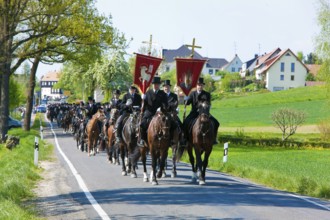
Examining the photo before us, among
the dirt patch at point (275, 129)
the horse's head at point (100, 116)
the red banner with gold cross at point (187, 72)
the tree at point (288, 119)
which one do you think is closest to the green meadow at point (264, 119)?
the tree at point (288, 119)

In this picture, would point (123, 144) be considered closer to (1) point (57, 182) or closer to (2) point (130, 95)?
(2) point (130, 95)

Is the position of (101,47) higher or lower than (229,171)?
higher

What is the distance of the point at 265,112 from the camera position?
268ft

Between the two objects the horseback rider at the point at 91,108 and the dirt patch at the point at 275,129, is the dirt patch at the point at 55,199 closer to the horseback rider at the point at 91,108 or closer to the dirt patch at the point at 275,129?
the horseback rider at the point at 91,108

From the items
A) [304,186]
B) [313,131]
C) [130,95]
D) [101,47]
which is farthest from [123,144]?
[313,131]

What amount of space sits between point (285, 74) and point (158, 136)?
11344 cm

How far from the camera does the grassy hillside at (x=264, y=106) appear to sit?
72944mm

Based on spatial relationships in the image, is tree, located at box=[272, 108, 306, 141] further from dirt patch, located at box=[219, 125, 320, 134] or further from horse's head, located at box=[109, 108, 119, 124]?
horse's head, located at box=[109, 108, 119, 124]

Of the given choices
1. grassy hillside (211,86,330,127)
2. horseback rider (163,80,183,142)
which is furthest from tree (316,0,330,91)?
horseback rider (163,80,183,142)

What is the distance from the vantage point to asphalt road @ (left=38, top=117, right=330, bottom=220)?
10117 millimetres

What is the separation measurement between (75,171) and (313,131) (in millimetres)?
45590

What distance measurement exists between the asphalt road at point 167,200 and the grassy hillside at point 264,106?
180 ft

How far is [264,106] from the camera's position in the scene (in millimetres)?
88188

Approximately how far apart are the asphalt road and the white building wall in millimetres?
109632
